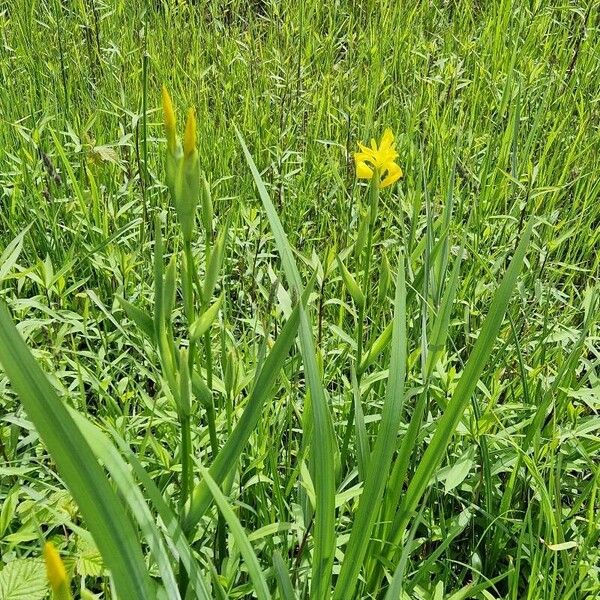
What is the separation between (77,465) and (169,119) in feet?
0.92

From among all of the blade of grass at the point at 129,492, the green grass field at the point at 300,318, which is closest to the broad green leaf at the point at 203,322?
the green grass field at the point at 300,318

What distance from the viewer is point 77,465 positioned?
1.36 feet

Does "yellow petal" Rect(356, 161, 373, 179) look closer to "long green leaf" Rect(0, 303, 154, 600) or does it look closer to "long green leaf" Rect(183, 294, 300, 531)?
"long green leaf" Rect(183, 294, 300, 531)

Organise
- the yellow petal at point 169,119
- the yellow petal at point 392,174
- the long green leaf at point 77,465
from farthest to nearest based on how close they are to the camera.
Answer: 1. the yellow petal at point 392,174
2. the yellow petal at point 169,119
3. the long green leaf at point 77,465

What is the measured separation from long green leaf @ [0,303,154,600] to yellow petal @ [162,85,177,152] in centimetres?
22

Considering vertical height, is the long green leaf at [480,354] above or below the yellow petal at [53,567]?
below

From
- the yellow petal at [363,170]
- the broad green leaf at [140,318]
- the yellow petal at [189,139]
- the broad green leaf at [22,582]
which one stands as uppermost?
the yellow petal at [189,139]

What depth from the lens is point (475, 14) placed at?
2.68 m

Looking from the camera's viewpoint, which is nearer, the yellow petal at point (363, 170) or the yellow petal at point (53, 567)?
the yellow petal at point (53, 567)

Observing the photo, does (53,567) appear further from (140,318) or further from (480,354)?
(480,354)

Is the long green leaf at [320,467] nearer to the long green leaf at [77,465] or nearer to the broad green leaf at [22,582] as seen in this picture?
the long green leaf at [77,465]

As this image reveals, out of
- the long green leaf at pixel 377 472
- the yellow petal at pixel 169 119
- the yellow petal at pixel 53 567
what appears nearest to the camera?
the yellow petal at pixel 53 567

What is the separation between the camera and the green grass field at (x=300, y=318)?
2.02ft

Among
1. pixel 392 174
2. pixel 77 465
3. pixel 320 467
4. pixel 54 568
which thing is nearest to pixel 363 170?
pixel 392 174
